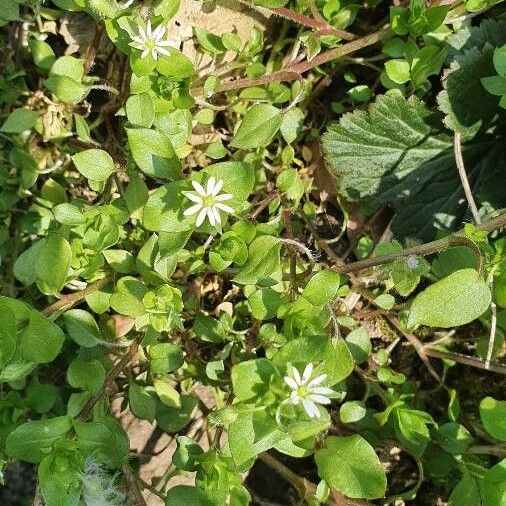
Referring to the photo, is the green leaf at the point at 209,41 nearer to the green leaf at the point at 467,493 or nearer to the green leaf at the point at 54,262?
the green leaf at the point at 54,262

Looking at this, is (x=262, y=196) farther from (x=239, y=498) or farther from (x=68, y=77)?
(x=239, y=498)

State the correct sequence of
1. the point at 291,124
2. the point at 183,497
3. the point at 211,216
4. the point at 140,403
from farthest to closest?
1. the point at 291,124
2. the point at 140,403
3. the point at 183,497
4. the point at 211,216

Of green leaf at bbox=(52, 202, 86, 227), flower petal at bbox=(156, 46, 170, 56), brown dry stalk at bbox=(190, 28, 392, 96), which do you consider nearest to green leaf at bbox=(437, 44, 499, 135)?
brown dry stalk at bbox=(190, 28, 392, 96)

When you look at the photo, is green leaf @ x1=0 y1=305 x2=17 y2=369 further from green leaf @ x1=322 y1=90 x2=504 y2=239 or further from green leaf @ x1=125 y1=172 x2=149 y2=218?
green leaf @ x1=322 y1=90 x2=504 y2=239

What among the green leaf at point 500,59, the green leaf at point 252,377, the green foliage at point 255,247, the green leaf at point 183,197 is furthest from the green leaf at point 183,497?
the green leaf at point 500,59

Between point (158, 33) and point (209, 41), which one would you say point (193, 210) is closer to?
point (158, 33)

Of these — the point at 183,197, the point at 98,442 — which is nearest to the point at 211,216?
the point at 183,197

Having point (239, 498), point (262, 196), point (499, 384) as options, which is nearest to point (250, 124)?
point (262, 196)
